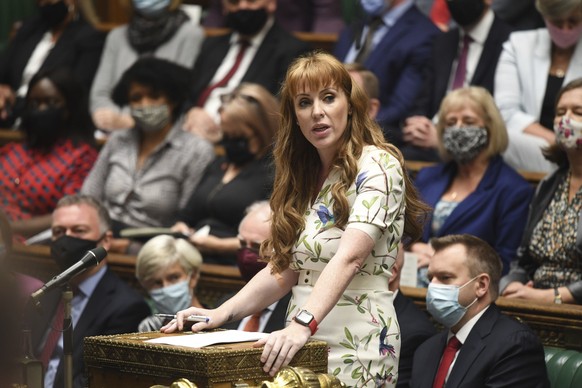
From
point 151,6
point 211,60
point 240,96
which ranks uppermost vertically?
point 151,6

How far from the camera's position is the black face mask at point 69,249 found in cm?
471

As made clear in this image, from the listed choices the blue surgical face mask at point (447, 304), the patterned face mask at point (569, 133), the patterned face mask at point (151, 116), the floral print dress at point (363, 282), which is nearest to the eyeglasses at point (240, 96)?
the patterned face mask at point (151, 116)

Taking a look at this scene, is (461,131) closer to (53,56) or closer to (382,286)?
(382,286)

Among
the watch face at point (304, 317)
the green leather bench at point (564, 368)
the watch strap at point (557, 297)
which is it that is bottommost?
the green leather bench at point (564, 368)

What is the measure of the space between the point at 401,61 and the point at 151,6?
1.73m

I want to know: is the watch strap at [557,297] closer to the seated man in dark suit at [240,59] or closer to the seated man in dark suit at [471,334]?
the seated man in dark suit at [471,334]

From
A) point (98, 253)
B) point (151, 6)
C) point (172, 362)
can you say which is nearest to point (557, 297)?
point (98, 253)

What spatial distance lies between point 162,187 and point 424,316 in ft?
7.07

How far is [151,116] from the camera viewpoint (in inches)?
238

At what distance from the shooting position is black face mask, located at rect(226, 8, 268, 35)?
254 inches

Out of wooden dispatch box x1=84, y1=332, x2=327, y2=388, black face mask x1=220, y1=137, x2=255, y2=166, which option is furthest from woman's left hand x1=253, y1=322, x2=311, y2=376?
black face mask x1=220, y1=137, x2=255, y2=166

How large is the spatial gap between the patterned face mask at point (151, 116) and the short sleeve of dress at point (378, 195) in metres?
3.30

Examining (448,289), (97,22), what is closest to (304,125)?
(448,289)

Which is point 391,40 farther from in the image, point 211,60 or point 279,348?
point 279,348
